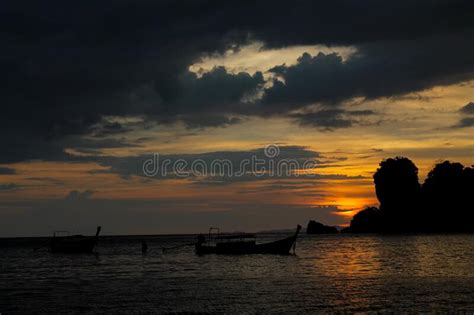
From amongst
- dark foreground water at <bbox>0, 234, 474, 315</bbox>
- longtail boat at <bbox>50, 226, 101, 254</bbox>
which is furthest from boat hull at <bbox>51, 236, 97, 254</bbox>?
dark foreground water at <bbox>0, 234, 474, 315</bbox>

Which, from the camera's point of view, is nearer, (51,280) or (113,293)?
(113,293)

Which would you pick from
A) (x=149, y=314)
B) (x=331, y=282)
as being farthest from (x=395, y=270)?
A: (x=149, y=314)

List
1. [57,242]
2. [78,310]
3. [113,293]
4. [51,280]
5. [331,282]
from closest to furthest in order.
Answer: [78,310], [113,293], [331,282], [51,280], [57,242]

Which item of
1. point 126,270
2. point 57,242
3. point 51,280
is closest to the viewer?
point 51,280

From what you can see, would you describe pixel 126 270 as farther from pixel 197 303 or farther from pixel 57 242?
pixel 57 242

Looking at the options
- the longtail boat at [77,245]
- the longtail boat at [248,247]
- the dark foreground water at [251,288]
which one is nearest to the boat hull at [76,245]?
the longtail boat at [77,245]

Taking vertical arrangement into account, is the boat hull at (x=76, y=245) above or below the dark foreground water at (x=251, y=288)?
above

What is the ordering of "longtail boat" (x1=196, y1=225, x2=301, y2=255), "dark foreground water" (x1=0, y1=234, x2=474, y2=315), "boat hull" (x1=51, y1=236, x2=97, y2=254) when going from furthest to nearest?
"boat hull" (x1=51, y1=236, x2=97, y2=254)
"longtail boat" (x1=196, y1=225, x2=301, y2=255)
"dark foreground water" (x1=0, y1=234, x2=474, y2=315)

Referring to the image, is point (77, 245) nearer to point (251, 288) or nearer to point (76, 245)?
point (76, 245)

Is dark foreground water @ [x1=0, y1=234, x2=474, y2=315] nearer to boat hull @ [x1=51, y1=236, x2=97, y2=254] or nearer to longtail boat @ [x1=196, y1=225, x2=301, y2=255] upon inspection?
longtail boat @ [x1=196, y1=225, x2=301, y2=255]

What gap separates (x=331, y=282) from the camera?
158 feet

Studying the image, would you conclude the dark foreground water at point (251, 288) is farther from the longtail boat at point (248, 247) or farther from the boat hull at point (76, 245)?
the boat hull at point (76, 245)

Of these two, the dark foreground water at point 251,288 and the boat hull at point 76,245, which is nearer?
the dark foreground water at point 251,288

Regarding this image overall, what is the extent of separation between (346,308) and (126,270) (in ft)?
131
